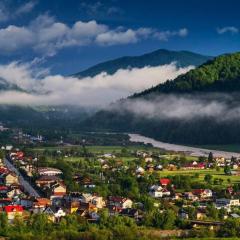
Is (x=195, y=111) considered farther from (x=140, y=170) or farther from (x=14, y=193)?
(x=14, y=193)

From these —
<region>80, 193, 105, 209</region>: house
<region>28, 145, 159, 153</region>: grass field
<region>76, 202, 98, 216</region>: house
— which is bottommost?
<region>76, 202, 98, 216</region>: house

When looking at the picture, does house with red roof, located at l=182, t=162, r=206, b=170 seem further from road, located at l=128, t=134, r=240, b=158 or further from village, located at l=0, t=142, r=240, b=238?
road, located at l=128, t=134, r=240, b=158

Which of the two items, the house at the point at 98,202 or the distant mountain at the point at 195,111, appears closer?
the house at the point at 98,202

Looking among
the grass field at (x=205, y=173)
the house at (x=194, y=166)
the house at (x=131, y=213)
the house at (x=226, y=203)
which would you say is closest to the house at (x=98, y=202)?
the house at (x=131, y=213)

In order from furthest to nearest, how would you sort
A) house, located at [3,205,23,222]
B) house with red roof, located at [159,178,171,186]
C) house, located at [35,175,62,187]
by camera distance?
house, located at [35,175,62,187], house with red roof, located at [159,178,171,186], house, located at [3,205,23,222]

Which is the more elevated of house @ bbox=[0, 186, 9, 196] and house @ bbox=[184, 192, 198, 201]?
house @ bbox=[0, 186, 9, 196]

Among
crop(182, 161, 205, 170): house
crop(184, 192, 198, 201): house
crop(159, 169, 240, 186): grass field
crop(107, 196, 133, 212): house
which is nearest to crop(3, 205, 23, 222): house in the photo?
crop(107, 196, 133, 212): house

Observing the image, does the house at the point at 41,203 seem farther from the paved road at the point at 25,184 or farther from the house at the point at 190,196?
the house at the point at 190,196
